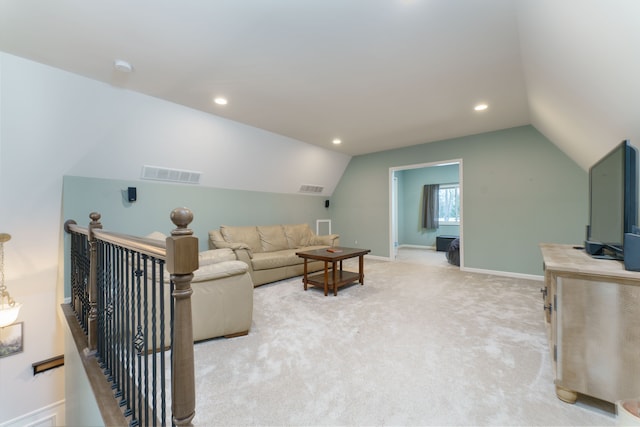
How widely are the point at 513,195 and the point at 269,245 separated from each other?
170 inches

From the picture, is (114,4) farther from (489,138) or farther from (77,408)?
(489,138)

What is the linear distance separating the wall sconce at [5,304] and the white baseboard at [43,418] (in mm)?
1148

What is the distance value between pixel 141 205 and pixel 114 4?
2808 mm

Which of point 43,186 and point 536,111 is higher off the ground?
point 536,111

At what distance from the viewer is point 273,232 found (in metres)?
5.31

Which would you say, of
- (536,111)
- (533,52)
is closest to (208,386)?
(533,52)

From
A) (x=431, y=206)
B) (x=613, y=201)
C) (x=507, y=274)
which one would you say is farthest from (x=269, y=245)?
(x=431, y=206)

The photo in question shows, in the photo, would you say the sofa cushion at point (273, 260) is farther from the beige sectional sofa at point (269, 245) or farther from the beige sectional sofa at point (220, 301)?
the beige sectional sofa at point (220, 301)

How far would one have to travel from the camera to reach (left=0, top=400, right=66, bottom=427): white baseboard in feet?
10.0

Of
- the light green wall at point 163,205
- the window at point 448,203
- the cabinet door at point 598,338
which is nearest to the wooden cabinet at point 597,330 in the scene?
the cabinet door at point 598,338

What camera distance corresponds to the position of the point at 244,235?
15.9 ft

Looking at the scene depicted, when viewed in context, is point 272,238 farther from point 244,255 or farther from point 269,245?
point 244,255

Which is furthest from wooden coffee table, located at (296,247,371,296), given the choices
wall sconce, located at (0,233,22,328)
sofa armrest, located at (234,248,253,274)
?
wall sconce, located at (0,233,22,328)

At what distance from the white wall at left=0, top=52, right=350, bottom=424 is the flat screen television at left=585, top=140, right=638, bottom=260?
414 centimetres
